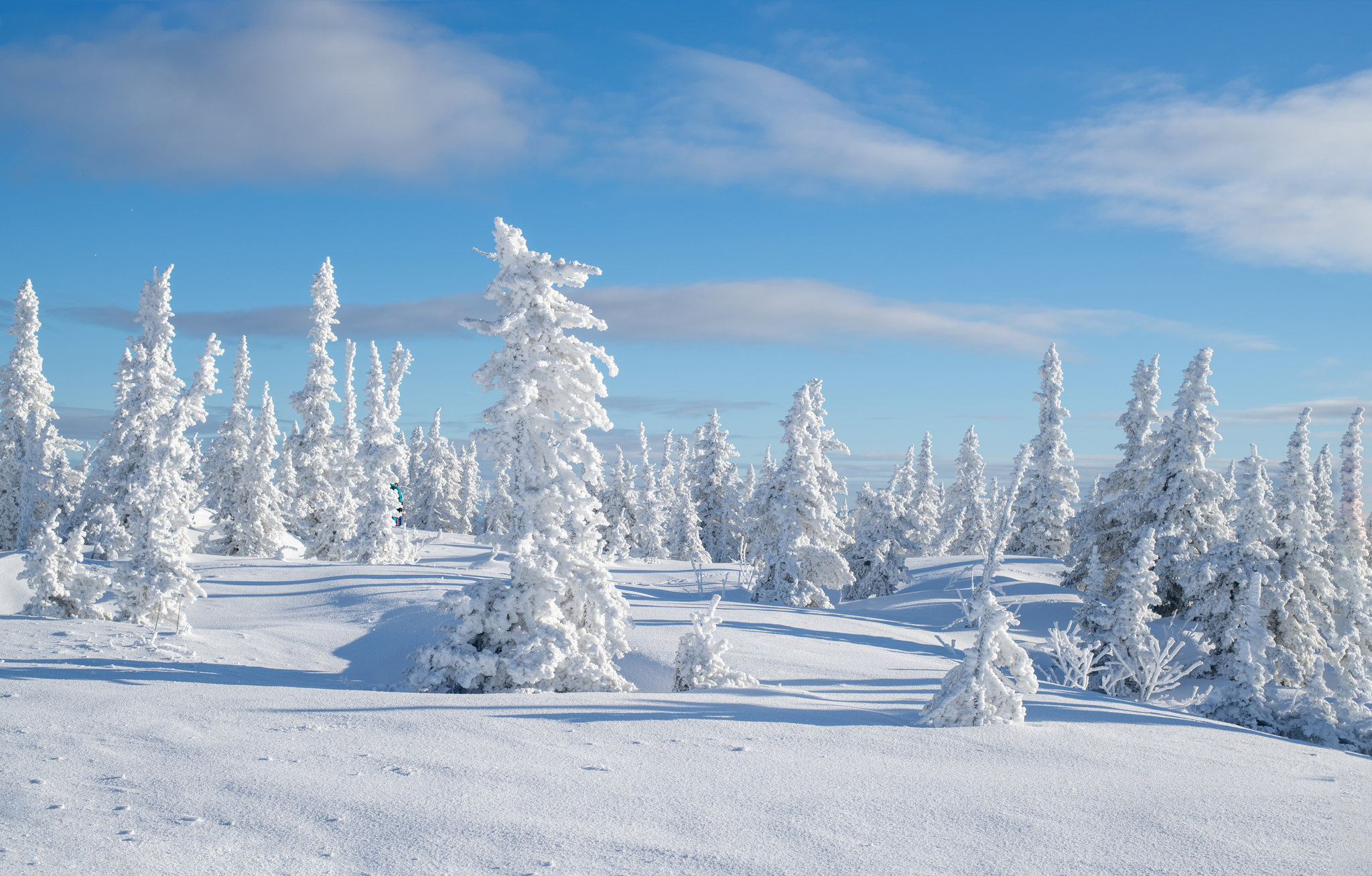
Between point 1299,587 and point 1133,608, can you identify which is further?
point 1299,587

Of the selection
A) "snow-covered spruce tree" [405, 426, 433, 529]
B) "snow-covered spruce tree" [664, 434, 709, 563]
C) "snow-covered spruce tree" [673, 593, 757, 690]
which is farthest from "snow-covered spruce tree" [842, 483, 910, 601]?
"snow-covered spruce tree" [405, 426, 433, 529]

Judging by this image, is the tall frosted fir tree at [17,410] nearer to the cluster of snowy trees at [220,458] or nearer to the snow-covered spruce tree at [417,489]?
the cluster of snowy trees at [220,458]

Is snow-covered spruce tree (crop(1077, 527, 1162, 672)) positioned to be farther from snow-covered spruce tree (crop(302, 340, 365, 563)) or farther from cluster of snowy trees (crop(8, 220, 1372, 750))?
snow-covered spruce tree (crop(302, 340, 365, 563))

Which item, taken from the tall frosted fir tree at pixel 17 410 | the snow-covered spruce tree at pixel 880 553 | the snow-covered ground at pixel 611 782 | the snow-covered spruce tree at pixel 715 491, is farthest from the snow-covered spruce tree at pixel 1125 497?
the tall frosted fir tree at pixel 17 410

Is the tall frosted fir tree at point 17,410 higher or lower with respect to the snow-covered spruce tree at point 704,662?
higher

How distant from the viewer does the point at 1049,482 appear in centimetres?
4359

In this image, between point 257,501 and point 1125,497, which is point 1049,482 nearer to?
point 1125,497

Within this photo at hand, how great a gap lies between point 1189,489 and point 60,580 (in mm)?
32431

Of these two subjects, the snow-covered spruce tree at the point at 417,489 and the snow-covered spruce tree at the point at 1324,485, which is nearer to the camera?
the snow-covered spruce tree at the point at 1324,485

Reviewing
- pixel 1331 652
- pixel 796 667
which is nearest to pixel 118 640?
pixel 796 667

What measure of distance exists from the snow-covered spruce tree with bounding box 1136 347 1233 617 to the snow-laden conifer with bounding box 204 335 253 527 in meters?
38.1

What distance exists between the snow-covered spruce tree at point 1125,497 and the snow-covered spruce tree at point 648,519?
30.4 m

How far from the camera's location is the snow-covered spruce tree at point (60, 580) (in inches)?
598

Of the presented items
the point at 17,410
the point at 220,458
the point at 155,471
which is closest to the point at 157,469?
the point at 155,471
